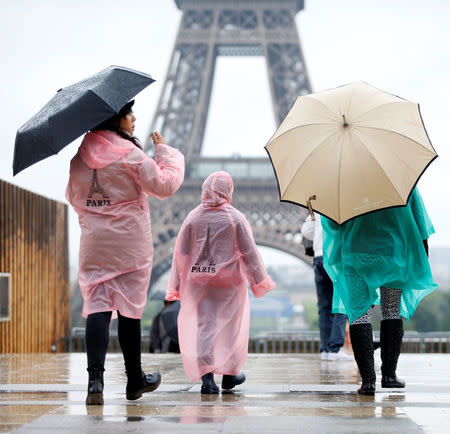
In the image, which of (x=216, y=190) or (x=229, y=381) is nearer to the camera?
(x=229, y=381)

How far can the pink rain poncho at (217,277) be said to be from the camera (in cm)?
505

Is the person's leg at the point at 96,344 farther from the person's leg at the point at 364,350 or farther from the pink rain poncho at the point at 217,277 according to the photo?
the person's leg at the point at 364,350

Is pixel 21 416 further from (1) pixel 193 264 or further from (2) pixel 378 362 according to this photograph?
(2) pixel 378 362

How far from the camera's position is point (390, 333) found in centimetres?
482

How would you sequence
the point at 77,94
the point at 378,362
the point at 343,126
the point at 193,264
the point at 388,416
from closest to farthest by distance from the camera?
the point at 388,416 → the point at 77,94 → the point at 343,126 → the point at 193,264 → the point at 378,362

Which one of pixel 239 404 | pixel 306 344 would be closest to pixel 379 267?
pixel 239 404

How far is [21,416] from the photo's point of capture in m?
3.68

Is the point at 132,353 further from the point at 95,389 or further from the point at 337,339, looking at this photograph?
the point at 337,339

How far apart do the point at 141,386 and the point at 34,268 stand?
380 inches

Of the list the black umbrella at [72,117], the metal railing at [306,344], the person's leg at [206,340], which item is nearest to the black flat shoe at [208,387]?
the person's leg at [206,340]

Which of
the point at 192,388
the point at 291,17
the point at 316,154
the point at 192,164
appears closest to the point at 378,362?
the point at 192,388

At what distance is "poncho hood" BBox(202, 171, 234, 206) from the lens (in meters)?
5.14

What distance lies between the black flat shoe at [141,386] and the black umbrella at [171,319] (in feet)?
14.9

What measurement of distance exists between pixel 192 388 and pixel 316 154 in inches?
60.6
